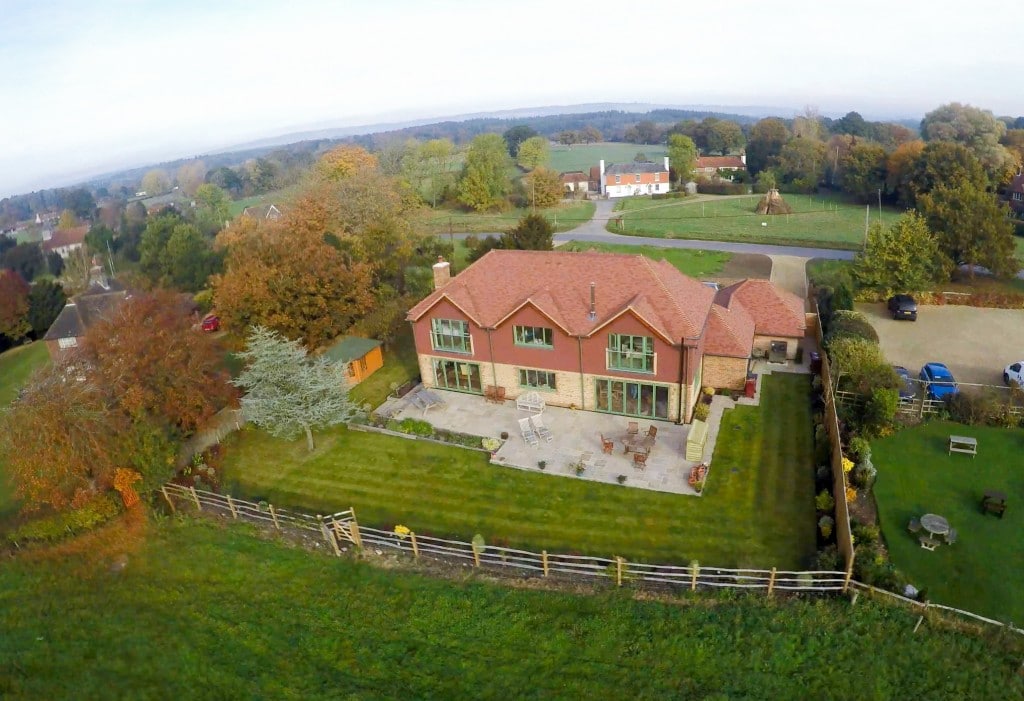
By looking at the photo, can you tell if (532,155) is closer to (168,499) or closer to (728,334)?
(728,334)

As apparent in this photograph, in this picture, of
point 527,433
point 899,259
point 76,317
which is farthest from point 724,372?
point 76,317

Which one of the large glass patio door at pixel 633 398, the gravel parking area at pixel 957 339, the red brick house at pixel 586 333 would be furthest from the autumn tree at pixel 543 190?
the large glass patio door at pixel 633 398

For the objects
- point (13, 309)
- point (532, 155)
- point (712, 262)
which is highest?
point (532, 155)

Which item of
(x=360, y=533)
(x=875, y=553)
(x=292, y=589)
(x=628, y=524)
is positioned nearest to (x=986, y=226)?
(x=875, y=553)

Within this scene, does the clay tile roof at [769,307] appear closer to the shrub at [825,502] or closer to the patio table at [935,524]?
the shrub at [825,502]

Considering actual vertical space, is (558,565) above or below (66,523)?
below
